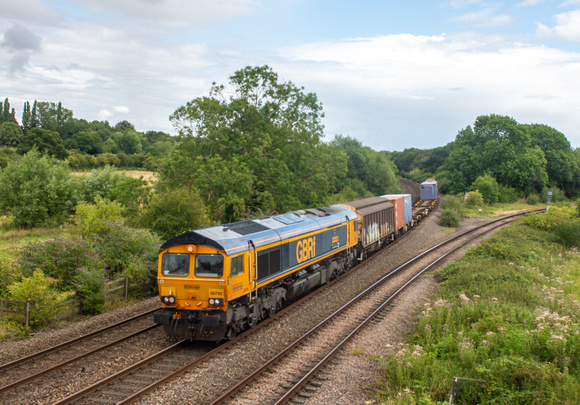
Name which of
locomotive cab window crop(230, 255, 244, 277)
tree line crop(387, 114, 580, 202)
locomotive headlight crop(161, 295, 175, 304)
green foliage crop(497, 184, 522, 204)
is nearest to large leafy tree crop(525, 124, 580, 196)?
tree line crop(387, 114, 580, 202)

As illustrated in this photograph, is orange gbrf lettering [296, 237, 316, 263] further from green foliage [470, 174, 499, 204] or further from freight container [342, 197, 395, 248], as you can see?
green foliage [470, 174, 499, 204]

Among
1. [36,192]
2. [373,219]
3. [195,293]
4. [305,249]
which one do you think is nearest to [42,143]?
[36,192]

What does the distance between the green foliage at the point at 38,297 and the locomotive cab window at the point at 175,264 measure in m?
4.26

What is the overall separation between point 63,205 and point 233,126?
14.4m

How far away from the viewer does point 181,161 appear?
3002 centimetres

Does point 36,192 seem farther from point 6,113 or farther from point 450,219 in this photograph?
point 6,113

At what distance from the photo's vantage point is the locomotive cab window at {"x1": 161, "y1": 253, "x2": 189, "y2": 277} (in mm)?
12312

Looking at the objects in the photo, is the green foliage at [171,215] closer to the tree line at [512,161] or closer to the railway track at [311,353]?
the railway track at [311,353]

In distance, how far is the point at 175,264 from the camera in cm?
1244

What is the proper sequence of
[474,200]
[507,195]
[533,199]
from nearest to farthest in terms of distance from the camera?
1. [474,200]
2. [507,195]
3. [533,199]

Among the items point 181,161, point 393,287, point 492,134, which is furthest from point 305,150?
point 492,134

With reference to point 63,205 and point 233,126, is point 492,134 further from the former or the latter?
point 63,205

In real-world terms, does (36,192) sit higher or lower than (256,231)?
higher

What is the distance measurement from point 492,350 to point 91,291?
13.1m
